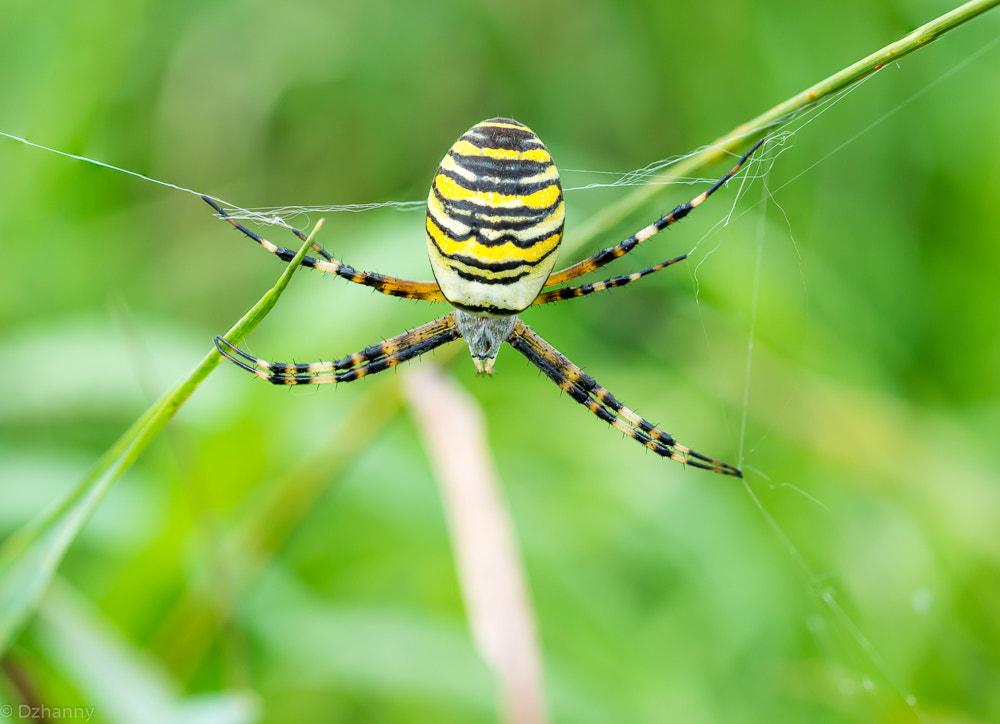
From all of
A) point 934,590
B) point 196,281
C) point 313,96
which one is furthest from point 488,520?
point 313,96

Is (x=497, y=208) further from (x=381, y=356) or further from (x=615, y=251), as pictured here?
(x=381, y=356)

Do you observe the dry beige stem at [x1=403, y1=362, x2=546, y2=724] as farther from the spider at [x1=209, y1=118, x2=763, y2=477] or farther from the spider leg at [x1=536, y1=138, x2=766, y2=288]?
the spider leg at [x1=536, y1=138, x2=766, y2=288]

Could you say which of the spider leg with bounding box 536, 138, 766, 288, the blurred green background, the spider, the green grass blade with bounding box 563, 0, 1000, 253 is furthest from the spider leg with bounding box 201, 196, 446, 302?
the green grass blade with bounding box 563, 0, 1000, 253

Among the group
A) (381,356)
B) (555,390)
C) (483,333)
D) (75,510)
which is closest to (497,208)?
(483,333)

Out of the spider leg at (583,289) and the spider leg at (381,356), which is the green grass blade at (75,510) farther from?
the spider leg at (583,289)

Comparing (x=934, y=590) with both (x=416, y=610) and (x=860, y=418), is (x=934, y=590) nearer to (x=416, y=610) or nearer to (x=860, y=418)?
(x=860, y=418)

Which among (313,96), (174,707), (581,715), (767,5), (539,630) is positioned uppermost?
(767,5)
